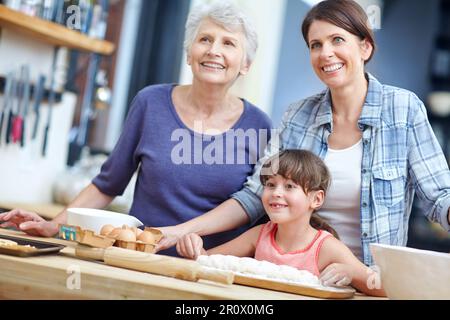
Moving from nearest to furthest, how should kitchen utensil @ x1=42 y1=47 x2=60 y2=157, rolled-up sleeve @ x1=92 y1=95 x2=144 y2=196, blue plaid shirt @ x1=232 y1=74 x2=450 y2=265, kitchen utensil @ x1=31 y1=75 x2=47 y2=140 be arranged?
blue plaid shirt @ x1=232 y1=74 x2=450 y2=265, rolled-up sleeve @ x1=92 y1=95 x2=144 y2=196, kitchen utensil @ x1=31 y1=75 x2=47 y2=140, kitchen utensil @ x1=42 y1=47 x2=60 y2=157

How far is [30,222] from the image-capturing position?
1826mm

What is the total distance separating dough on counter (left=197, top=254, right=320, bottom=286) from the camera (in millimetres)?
1430

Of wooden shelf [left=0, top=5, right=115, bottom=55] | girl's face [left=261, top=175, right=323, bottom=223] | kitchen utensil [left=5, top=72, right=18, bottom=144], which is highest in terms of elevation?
wooden shelf [left=0, top=5, right=115, bottom=55]

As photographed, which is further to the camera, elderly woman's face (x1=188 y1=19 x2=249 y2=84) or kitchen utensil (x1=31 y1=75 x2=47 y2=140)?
kitchen utensil (x1=31 y1=75 x2=47 y2=140)

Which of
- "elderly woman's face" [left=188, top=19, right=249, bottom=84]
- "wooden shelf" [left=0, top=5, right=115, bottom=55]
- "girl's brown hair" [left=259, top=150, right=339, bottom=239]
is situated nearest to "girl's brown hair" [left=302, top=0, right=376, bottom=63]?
"elderly woman's face" [left=188, top=19, right=249, bottom=84]

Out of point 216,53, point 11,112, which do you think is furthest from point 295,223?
point 11,112

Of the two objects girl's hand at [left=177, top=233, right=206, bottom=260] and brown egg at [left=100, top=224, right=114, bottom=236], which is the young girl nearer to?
girl's hand at [left=177, top=233, right=206, bottom=260]

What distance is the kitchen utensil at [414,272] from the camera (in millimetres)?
1274

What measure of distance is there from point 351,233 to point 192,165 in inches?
18.3

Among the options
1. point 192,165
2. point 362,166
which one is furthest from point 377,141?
point 192,165

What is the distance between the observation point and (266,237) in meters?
1.77

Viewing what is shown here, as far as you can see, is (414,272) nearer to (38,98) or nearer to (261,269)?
(261,269)

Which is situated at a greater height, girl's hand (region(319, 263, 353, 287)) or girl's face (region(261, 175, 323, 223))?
girl's face (region(261, 175, 323, 223))

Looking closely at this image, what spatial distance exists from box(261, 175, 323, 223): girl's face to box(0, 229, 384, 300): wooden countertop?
300 mm
